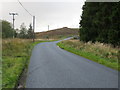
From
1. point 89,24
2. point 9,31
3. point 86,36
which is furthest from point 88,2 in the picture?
point 9,31

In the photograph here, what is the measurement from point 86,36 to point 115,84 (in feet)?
57.4

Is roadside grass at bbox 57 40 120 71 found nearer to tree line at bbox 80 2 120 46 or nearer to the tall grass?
tree line at bbox 80 2 120 46

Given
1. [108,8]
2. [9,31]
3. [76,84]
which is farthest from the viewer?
[9,31]

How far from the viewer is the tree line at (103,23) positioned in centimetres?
1529

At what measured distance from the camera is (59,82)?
5809 mm

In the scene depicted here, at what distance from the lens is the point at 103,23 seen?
736 inches

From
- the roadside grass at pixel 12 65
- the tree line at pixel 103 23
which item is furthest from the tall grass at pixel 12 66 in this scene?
the tree line at pixel 103 23

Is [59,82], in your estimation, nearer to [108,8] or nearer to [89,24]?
[108,8]

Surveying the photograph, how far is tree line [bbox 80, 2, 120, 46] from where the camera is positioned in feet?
50.2

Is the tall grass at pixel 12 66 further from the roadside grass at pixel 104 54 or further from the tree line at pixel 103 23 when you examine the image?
the tree line at pixel 103 23

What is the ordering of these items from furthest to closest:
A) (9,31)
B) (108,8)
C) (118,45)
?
1. (9,31)
2. (108,8)
3. (118,45)

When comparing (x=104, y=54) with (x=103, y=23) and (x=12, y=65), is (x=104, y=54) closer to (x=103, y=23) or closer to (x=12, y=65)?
(x=103, y=23)

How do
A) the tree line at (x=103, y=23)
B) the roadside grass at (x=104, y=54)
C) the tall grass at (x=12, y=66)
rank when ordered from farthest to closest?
the tree line at (x=103, y=23) → the roadside grass at (x=104, y=54) → the tall grass at (x=12, y=66)

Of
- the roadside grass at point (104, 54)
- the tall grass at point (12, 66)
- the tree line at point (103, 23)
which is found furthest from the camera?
the tree line at point (103, 23)
